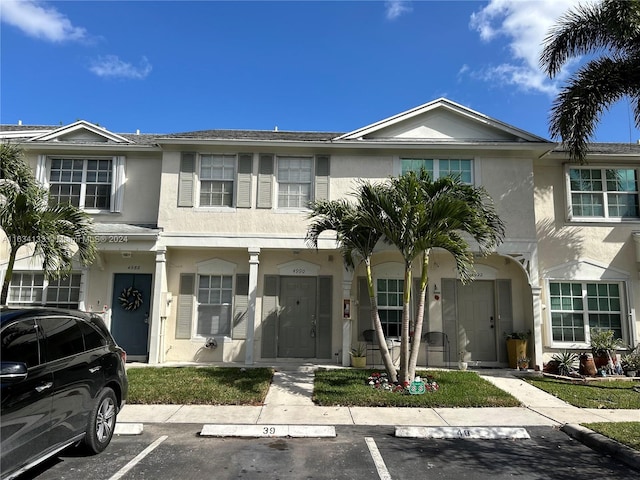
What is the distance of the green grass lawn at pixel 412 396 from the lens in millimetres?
8062

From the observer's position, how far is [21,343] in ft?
13.7

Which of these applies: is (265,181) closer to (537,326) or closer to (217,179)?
(217,179)

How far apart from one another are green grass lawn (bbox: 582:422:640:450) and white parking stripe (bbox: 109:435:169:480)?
6.10m

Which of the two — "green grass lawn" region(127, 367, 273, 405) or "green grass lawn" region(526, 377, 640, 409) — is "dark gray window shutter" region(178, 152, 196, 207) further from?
"green grass lawn" region(526, 377, 640, 409)

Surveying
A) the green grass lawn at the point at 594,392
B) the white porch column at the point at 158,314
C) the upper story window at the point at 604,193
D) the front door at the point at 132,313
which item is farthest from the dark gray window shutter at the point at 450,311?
the front door at the point at 132,313

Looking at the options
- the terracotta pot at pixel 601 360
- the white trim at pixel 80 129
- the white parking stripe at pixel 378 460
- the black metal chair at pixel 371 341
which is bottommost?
the white parking stripe at pixel 378 460

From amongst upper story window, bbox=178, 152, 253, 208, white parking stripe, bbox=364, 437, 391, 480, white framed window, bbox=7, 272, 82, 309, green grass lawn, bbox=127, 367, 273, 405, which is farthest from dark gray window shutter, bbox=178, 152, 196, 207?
white parking stripe, bbox=364, 437, 391, 480

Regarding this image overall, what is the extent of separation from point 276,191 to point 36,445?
8821mm

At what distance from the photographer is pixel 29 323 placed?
4410 millimetres

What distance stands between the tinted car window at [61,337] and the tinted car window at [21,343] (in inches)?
6.9

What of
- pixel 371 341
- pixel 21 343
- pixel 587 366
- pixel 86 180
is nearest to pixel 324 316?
pixel 371 341

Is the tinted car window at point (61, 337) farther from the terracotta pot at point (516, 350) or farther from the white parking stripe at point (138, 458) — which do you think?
the terracotta pot at point (516, 350)

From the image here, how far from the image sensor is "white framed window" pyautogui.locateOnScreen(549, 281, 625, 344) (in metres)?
11.8

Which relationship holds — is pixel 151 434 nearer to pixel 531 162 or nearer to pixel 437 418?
pixel 437 418
